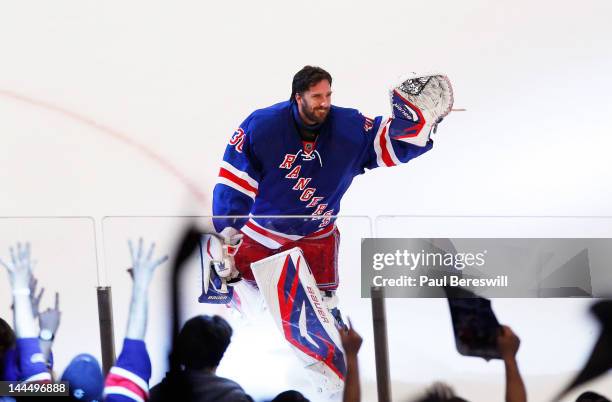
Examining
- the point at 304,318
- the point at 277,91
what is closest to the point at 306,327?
the point at 304,318

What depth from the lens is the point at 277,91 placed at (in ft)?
12.4

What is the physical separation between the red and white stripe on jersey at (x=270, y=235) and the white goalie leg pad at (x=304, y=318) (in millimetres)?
42

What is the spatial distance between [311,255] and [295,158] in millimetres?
412

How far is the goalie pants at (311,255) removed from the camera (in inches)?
96.7

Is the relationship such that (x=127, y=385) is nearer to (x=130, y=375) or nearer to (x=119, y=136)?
(x=130, y=375)

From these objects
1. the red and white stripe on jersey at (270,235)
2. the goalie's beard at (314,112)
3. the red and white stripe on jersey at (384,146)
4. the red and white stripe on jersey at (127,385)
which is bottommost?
the red and white stripe on jersey at (127,385)

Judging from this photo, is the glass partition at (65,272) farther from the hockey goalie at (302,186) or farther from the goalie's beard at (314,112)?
the goalie's beard at (314,112)

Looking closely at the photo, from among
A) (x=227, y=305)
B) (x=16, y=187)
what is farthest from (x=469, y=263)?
(x=16, y=187)

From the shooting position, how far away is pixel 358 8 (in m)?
3.89

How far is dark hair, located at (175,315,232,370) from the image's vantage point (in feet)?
7.56

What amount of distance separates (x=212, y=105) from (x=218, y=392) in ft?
5.81

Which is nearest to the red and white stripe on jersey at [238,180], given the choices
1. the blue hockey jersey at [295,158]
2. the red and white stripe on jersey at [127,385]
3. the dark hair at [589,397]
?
the blue hockey jersey at [295,158]

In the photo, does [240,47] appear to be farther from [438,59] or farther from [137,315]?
[137,315]

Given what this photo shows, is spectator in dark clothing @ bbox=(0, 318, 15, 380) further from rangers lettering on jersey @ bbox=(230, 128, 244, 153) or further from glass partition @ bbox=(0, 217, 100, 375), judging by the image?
rangers lettering on jersey @ bbox=(230, 128, 244, 153)
